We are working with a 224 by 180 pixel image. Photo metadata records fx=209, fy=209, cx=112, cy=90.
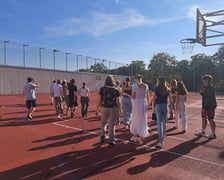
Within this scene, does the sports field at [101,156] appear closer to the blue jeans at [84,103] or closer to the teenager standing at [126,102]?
the teenager standing at [126,102]

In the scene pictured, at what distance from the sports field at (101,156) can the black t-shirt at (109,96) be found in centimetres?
116

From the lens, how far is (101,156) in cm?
492

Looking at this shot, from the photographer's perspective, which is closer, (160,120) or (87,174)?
(87,174)

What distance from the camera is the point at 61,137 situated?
6535 mm

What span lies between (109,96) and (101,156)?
1532mm

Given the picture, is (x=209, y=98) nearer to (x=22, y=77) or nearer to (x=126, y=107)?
(x=126, y=107)

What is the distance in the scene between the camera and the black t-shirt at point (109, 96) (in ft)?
18.1

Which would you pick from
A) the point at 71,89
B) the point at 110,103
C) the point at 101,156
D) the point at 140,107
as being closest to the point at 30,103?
the point at 71,89

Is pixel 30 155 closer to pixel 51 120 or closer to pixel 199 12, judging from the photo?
pixel 51 120

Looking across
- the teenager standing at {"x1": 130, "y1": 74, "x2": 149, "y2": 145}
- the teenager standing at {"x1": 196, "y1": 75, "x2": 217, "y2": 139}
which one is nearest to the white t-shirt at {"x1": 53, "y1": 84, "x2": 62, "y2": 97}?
the teenager standing at {"x1": 130, "y1": 74, "x2": 149, "y2": 145}

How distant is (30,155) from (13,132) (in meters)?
2.51

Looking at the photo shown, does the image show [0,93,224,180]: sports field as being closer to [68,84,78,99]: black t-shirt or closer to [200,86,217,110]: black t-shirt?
[200,86,217,110]: black t-shirt

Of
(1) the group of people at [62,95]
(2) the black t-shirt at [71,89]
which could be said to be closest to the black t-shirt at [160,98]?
(1) the group of people at [62,95]

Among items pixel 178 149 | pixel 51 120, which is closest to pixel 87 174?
pixel 178 149
